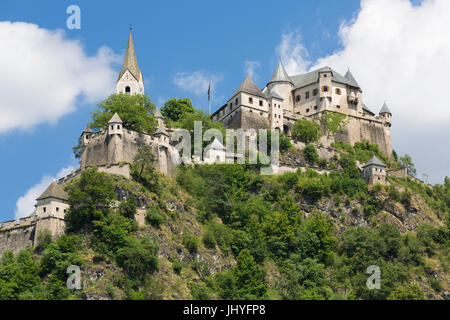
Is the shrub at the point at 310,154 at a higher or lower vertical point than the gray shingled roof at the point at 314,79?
lower

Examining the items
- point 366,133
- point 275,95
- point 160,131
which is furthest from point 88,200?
point 366,133

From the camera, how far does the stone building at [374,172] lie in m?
84.9

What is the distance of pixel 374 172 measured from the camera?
8525 centimetres

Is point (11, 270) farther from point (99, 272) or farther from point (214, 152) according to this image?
point (214, 152)

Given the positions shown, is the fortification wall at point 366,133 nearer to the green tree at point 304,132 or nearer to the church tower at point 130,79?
the green tree at point 304,132

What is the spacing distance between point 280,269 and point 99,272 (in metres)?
16.9

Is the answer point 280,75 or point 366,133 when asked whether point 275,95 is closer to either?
point 280,75

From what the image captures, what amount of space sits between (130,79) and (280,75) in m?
20.4

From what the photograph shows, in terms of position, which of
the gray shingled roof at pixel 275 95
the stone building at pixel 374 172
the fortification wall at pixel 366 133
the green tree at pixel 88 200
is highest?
the gray shingled roof at pixel 275 95

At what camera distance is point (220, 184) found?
252 ft

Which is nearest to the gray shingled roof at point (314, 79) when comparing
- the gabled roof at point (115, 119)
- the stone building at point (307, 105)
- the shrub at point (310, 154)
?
the stone building at point (307, 105)

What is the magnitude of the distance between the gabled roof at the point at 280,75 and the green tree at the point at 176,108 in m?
12.0

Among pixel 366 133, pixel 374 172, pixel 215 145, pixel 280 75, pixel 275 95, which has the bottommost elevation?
pixel 374 172
